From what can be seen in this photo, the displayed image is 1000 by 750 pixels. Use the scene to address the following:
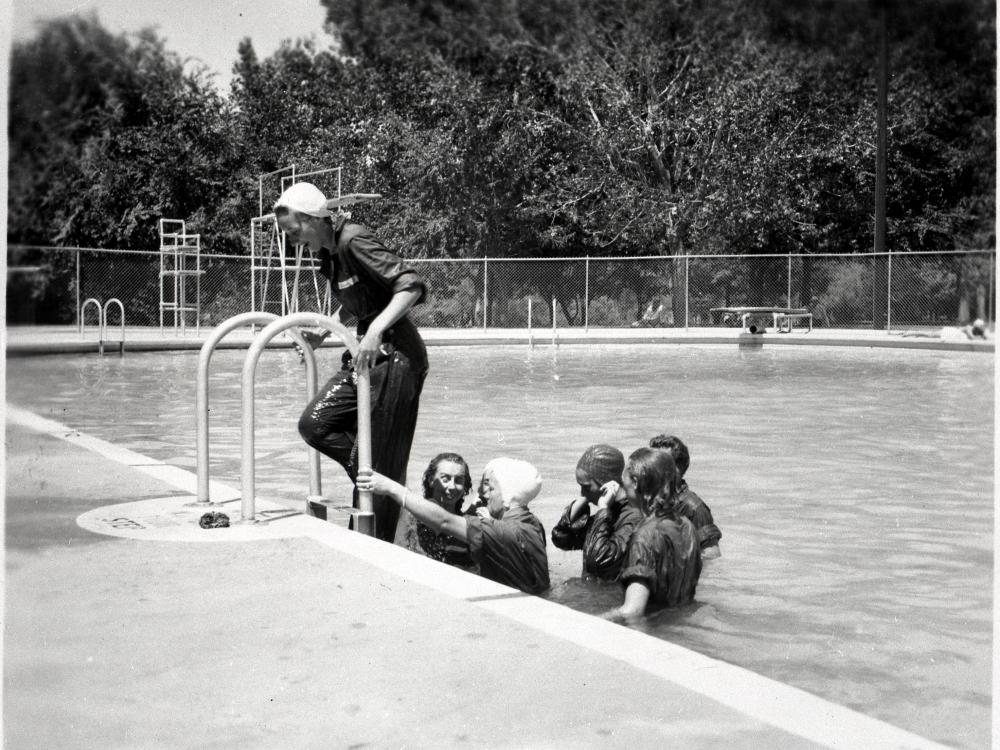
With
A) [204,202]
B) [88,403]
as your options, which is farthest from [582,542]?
[204,202]

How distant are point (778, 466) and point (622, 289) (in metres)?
24.0

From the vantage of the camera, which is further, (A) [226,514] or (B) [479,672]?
(A) [226,514]

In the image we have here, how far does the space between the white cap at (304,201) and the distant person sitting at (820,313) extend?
27.8 metres

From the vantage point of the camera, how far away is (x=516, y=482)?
506cm

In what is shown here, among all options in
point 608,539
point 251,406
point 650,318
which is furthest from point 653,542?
point 650,318

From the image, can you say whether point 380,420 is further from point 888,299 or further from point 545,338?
point 888,299

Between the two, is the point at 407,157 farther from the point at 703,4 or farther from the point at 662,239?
the point at 703,4

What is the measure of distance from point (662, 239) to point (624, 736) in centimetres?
3326

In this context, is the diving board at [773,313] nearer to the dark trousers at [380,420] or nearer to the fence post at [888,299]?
the fence post at [888,299]

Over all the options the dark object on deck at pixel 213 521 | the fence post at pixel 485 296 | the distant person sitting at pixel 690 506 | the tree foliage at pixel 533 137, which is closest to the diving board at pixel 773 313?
the tree foliage at pixel 533 137

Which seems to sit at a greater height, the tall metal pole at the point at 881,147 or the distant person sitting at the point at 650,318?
the tall metal pole at the point at 881,147

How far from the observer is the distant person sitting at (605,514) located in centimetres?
525

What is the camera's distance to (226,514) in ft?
17.9

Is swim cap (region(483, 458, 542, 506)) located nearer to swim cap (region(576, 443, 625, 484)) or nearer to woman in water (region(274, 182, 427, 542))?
swim cap (region(576, 443, 625, 484))
